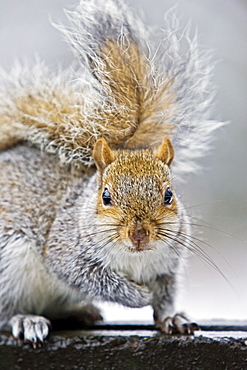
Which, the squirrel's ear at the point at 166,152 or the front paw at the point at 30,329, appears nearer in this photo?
the front paw at the point at 30,329

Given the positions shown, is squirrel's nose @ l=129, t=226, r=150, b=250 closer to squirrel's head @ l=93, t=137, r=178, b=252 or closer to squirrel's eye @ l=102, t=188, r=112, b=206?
squirrel's head @ l=93, t=137, r=178, b=252

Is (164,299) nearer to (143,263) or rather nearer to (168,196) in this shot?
(143,263)

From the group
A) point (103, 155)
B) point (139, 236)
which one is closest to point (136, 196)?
point (139, 236)

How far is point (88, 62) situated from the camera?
204 centimetres

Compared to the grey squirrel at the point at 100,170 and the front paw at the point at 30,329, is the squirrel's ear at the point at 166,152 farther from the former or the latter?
the front paw at the point at 30,329

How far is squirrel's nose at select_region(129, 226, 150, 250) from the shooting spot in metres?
1.74

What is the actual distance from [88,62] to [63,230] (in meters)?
0.56

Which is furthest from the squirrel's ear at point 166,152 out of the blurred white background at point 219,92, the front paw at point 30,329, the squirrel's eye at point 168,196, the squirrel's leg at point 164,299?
the blurred white background at point 219,92

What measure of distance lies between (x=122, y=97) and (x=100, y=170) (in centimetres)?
25

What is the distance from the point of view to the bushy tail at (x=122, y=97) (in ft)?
6.73

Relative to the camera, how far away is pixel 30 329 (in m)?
1.92

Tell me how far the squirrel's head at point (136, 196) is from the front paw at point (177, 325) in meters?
0.33

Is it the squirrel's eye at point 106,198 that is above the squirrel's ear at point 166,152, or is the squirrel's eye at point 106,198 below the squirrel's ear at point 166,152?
below

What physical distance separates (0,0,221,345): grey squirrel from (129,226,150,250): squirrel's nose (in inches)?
2.4
